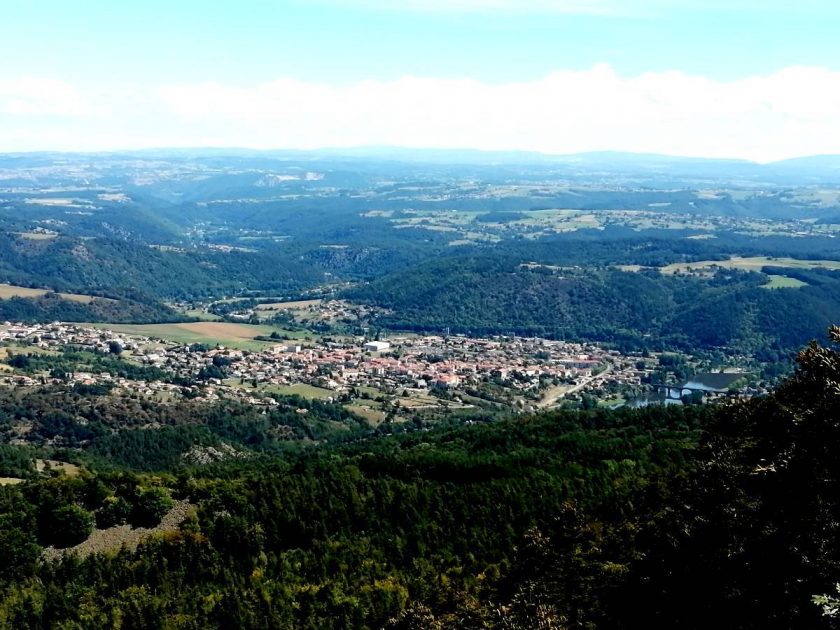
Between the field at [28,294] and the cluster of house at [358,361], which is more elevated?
the field at [28,294]

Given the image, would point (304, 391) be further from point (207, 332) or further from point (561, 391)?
point (207, 332)

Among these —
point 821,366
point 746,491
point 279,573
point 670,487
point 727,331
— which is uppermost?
point 821,366

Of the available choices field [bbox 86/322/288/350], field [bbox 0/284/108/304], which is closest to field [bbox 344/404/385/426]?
field [bbox 86/322/288/350]

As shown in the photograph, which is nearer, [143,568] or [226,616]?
[226,616]

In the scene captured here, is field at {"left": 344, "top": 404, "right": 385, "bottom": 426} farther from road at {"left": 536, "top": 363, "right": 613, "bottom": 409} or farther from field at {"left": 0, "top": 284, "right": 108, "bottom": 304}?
field at {"left": 0, "top": 284, "right": 108, "bottom": 304}

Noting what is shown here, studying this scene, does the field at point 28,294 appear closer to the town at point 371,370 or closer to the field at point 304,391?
the town at point 371,370

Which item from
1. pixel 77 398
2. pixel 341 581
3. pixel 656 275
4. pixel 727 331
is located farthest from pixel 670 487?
pixel 656 275

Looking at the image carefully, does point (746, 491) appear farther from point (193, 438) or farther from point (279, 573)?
point (193, 438)

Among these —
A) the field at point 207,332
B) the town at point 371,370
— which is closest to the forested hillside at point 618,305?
the town at point 371,370

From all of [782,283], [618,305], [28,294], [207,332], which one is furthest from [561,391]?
[28,294]
